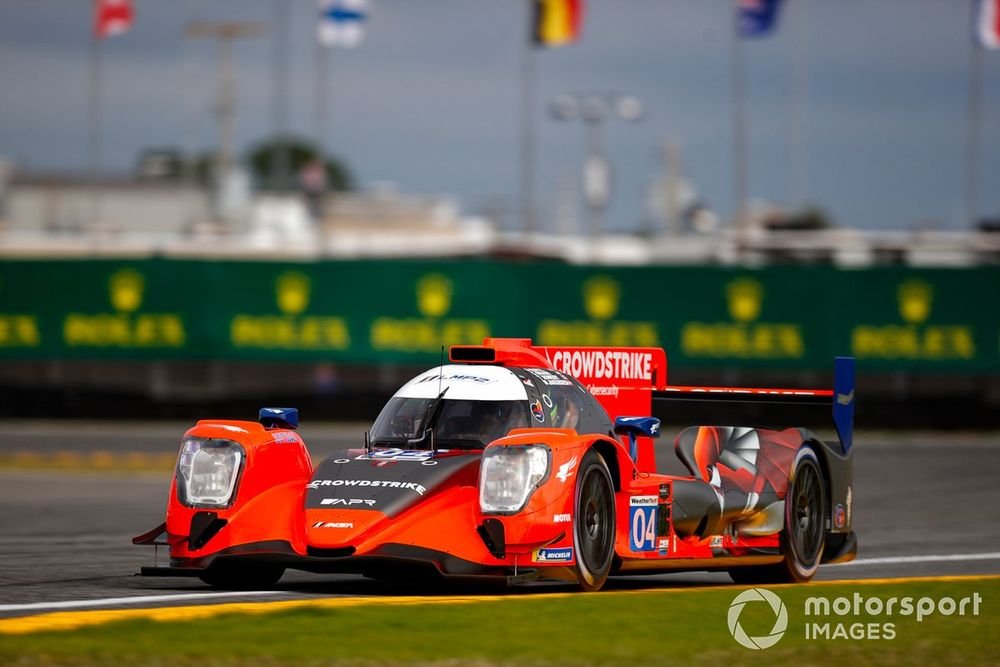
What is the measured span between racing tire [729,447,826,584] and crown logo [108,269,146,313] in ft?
57.5

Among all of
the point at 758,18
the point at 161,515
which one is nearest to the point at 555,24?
the point at 758,18

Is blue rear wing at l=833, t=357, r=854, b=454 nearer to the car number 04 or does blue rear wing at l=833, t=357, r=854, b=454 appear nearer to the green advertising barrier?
the car number 04

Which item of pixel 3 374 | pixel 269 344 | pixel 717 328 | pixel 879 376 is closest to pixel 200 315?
pixel 269 344

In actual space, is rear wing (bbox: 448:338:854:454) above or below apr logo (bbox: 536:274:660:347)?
above

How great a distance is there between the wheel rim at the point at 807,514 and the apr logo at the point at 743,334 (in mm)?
15363

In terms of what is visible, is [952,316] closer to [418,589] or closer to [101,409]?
[101,409]

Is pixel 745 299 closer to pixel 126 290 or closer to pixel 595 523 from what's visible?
pixel 126 290

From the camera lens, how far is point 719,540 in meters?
10.5

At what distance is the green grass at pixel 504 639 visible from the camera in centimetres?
699

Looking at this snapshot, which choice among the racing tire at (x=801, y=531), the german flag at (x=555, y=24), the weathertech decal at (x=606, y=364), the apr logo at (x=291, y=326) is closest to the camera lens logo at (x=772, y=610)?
the racing tire at (x=801, y=531)

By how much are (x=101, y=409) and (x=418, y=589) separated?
18.9m

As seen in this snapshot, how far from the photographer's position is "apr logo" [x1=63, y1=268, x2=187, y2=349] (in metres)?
27.0

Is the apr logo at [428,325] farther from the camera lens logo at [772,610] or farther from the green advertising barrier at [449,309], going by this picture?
the camera lens logo at [772,610]

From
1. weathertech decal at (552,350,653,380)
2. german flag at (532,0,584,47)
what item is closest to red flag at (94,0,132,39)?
german flag at (532,0,584,47)
